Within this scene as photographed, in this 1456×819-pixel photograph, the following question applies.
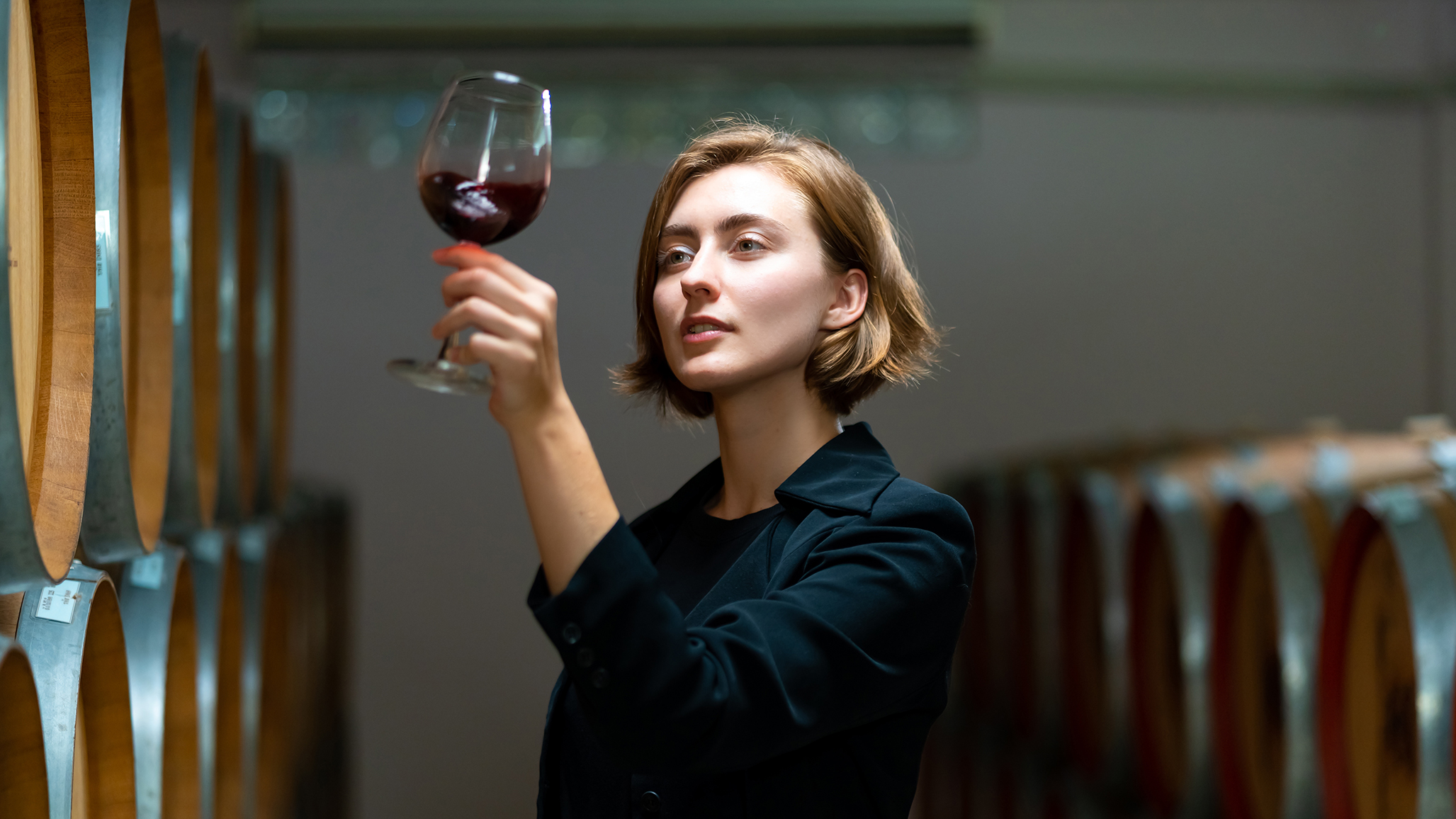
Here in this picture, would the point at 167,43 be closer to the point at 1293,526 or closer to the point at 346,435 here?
the point at 1293,526

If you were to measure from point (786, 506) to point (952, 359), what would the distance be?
14.2 feet

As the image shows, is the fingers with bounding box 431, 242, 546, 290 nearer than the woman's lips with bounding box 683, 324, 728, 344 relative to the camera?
Yes

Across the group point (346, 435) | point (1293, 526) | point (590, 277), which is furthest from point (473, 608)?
point (1293, 526)

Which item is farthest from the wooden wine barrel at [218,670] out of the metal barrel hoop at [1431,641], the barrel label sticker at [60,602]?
the metal barrel hoop at [1431,641]

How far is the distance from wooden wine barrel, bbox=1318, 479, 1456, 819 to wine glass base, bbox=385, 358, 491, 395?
5.71 ft

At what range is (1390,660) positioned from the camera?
2.22 meters

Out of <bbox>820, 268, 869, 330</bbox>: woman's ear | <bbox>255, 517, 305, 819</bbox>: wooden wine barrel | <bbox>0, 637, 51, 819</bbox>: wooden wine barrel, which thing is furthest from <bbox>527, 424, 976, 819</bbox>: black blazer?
<bbox>255, 517, 305, 819</bbox>: wooden wine barrel

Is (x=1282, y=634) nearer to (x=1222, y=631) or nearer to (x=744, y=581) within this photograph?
(x=1222, y=631)

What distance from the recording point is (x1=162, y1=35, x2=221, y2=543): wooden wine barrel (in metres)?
1.70

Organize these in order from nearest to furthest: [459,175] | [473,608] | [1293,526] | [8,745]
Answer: [459,175], [8,745], [1293,526], [473,608]

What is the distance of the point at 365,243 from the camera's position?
202 inches

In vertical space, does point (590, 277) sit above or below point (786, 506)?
above

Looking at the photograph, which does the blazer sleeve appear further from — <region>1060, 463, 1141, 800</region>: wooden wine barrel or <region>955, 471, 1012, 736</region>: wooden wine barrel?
<region>955, 471, 1012, 736</region>: wooden wine barrel

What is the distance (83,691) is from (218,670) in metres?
0.68
